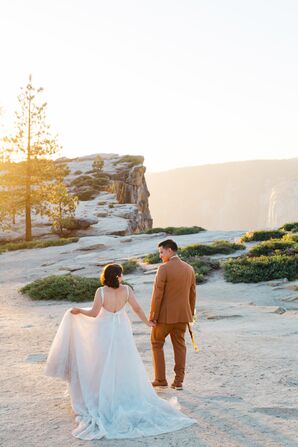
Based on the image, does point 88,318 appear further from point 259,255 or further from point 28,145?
point 28,145

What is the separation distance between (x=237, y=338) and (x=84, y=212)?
38806 millimetres

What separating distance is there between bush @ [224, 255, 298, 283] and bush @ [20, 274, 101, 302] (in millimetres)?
5712

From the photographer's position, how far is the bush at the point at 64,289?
18688mm

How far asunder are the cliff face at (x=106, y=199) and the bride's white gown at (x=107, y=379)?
118 ft

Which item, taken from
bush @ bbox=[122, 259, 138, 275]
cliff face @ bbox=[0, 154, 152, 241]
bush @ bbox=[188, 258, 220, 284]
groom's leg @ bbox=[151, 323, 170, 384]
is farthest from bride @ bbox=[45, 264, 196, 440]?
cliff face @ bbox=[0, 154, 152, 241]

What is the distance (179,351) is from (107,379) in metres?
1.59

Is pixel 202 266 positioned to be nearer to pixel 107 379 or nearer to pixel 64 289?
pixel 64 289

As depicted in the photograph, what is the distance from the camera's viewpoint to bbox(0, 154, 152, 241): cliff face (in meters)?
45.6

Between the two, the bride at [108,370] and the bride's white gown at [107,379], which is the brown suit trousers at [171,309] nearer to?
the bride at [108,370]

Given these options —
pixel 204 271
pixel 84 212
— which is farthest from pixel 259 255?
pixel 84 212

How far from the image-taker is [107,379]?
7.13 metres

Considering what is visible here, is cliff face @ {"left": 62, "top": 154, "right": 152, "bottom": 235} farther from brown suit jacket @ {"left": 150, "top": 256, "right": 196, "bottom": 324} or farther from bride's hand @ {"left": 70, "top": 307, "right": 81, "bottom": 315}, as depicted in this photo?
bride's hand @ {"left": 70, "top": 307, "right": 81, "bottom": 315}

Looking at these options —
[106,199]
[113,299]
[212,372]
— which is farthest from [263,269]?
[106,199]

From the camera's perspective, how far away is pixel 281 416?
7047mm
